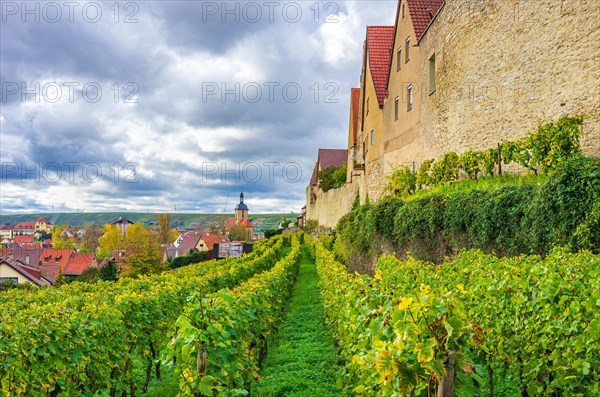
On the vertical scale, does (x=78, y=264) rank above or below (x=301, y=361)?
below

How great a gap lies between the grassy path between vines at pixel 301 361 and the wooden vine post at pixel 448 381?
160 inches

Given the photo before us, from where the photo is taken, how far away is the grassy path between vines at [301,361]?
→ 22.9 ft

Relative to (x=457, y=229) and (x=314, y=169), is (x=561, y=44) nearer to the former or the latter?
(x=457, y=229)

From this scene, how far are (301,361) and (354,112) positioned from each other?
1389 inches

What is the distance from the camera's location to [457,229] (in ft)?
38.8

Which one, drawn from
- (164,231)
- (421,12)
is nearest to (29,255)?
(164,231)

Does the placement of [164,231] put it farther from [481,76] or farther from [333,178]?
[481,76]

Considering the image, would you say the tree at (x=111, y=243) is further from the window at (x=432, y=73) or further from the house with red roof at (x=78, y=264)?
the window at (x=432, y=73)

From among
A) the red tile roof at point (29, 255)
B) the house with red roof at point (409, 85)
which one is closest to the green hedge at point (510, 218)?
the house with red roof at point (409, 85)

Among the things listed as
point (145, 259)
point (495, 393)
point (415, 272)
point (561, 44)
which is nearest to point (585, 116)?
point (561, 44)

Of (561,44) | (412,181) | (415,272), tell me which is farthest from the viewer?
(412,181)

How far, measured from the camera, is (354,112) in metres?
41.7

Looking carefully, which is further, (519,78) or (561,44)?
(519,78)

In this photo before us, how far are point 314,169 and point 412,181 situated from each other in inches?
2175
